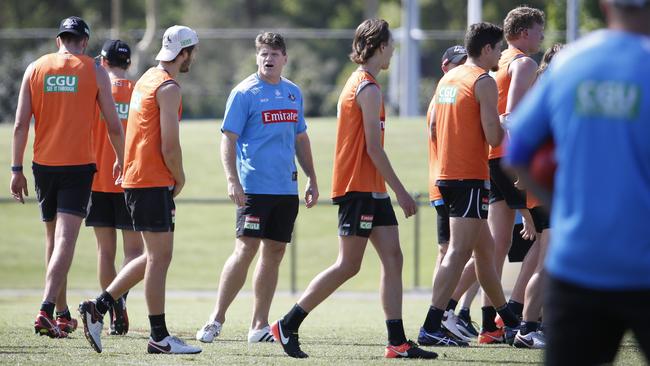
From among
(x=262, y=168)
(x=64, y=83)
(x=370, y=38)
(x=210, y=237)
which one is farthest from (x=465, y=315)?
(x=210, y=237)

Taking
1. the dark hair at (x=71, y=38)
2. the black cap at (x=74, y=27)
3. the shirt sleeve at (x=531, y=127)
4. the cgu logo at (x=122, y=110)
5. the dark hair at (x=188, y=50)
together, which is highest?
the black cap at (x=74, y=27)

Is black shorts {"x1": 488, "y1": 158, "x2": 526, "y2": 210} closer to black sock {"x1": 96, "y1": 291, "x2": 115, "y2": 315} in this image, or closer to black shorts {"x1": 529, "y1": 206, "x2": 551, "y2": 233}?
black shorts {"x1": 529, "y1": 206, "x2": 551, "y2": 233}

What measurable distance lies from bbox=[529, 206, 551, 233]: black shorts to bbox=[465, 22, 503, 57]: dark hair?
1266 mm

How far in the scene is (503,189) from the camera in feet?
27.3

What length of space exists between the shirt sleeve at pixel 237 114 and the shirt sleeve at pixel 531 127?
4347 millimetres

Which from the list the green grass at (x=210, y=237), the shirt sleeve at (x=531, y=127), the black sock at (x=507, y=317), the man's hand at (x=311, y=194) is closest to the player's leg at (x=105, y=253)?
the man's hand at (x=311, y=194)

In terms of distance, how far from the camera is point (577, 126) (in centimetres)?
367

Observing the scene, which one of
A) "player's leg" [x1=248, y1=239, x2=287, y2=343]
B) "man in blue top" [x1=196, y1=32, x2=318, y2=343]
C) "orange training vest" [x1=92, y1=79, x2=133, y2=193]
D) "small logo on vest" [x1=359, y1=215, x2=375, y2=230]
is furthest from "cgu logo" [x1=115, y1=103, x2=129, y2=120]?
"small logo on vest" [x1=359, y1=215, x2=375, y2=230]

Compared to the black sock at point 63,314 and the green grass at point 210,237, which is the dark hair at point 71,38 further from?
the green grass at point 210,237

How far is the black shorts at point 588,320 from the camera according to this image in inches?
144

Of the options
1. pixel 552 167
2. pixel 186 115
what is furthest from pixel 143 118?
pixel 186 115

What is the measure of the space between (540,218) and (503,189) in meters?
0.38

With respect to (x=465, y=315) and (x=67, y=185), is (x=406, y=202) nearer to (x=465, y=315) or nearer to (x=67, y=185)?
(x=465, y=315)

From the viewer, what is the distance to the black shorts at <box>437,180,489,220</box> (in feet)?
25.0
